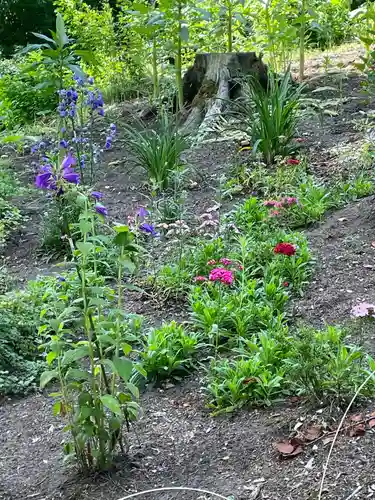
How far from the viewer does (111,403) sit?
87.9 inches

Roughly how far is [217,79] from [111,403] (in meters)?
5.94

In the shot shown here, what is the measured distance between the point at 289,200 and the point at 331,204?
1.30ft

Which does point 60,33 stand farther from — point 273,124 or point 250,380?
point 250,380

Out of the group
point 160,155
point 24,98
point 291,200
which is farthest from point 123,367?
point 24,98

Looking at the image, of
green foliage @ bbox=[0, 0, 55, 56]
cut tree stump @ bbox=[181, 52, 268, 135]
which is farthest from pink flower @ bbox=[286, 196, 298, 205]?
green foliage @ bbox=[0, 0, 55, 56]

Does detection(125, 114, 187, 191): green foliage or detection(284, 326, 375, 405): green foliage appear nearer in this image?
detection(284, 326, 375, 405): green foliage

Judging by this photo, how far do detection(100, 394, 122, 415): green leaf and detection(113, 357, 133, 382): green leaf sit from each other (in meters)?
0.09

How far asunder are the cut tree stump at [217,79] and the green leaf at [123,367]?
533 centimetres

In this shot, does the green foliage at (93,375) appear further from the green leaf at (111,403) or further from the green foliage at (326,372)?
the green foliage at (326,372)

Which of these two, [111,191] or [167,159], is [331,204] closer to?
[167,159]

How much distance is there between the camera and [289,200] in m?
4.67

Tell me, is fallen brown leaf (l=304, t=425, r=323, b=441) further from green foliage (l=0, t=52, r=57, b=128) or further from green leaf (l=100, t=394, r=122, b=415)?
green foliage (l=0, t=52, r=57, b=128)

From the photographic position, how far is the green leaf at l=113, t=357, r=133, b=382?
218 centimetres

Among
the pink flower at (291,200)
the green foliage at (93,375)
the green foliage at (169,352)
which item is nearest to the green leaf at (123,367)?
the green foliage at (93,375)
